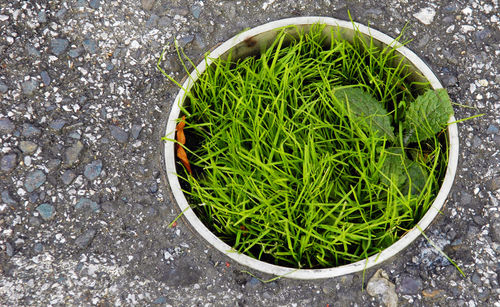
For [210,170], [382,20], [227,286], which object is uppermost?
[382,20]

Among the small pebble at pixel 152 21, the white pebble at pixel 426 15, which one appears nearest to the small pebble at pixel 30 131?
the small pebble at pixel 152 21

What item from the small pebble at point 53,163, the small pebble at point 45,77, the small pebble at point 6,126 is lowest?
the small pebble at point 53,163

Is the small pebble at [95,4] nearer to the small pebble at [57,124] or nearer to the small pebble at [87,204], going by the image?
the small pebble at [57,124]

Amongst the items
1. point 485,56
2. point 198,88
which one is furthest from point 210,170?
point 485,56

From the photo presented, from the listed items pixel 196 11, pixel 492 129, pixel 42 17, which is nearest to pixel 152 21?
pixel 196 11

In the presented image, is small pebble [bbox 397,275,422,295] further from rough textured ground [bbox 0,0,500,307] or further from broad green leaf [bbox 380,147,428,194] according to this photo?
broad green leaf [bbox 380,147,428,194]

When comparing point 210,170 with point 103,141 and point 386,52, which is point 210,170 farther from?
point 386,52
